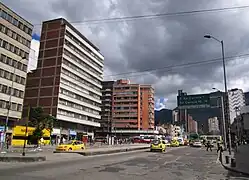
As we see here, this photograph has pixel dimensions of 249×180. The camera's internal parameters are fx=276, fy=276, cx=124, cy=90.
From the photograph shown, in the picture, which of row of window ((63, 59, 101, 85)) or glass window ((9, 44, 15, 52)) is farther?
row of window ((63, 59, 101, 85))

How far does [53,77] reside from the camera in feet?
252

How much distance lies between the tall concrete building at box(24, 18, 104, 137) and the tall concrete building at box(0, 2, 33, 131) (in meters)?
15.5

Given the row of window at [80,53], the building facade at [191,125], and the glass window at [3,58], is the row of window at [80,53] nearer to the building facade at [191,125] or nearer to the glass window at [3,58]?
the glass window at [3,58]

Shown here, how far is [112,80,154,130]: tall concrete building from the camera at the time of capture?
423 ft

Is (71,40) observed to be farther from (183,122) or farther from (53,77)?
(183,122)

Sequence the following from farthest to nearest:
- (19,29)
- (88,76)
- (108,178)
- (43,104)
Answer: (88,76) → (43,104) → (19,29) → (108,178)

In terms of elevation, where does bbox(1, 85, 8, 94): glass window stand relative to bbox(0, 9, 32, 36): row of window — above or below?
below

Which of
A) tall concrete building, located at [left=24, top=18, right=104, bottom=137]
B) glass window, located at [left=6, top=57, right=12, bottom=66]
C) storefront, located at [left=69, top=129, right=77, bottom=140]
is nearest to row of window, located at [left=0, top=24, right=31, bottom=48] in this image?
glass window, located at [left=6, top=57, right=12, bottom=66]

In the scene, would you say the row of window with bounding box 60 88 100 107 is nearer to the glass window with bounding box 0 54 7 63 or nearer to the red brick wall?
the red brick wall

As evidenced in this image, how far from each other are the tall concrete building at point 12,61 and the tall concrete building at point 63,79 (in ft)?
50.8

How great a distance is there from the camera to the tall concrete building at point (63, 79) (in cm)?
7562

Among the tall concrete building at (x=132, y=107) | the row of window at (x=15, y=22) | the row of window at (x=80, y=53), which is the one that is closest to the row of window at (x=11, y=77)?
the row of window at (x=15, y=22)

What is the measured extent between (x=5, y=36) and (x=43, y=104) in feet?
81.0

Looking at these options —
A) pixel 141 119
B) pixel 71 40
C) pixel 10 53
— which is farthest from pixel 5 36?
pixel 141 119
